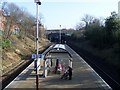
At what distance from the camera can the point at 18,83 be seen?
2127 centimetres

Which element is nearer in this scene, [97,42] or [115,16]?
[115,16]

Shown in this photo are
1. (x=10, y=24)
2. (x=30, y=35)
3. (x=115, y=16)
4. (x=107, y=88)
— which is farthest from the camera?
(x=30, y=35)

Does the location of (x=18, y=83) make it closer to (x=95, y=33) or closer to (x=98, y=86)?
(x=98, y=86)

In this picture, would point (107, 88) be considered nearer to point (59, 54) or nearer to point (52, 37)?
point (59, 54)

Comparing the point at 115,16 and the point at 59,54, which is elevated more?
the point at 115,16

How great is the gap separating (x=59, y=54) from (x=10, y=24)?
19723mm

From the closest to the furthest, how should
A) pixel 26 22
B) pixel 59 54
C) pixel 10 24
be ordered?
pixel 59 54 < pixel 10 24 < pixel 26 22

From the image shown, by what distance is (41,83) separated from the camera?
21453mm

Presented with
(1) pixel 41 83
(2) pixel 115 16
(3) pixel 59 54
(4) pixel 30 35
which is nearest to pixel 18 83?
(1) pixel 41 83

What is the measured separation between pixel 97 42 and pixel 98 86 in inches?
1255

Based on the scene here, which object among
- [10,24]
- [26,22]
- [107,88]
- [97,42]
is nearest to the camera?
[107,88]

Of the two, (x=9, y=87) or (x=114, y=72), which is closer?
(x=9, y=87)

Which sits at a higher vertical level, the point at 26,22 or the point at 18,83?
the point at 26,22

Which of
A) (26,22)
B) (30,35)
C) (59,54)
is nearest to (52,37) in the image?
(30,35)
